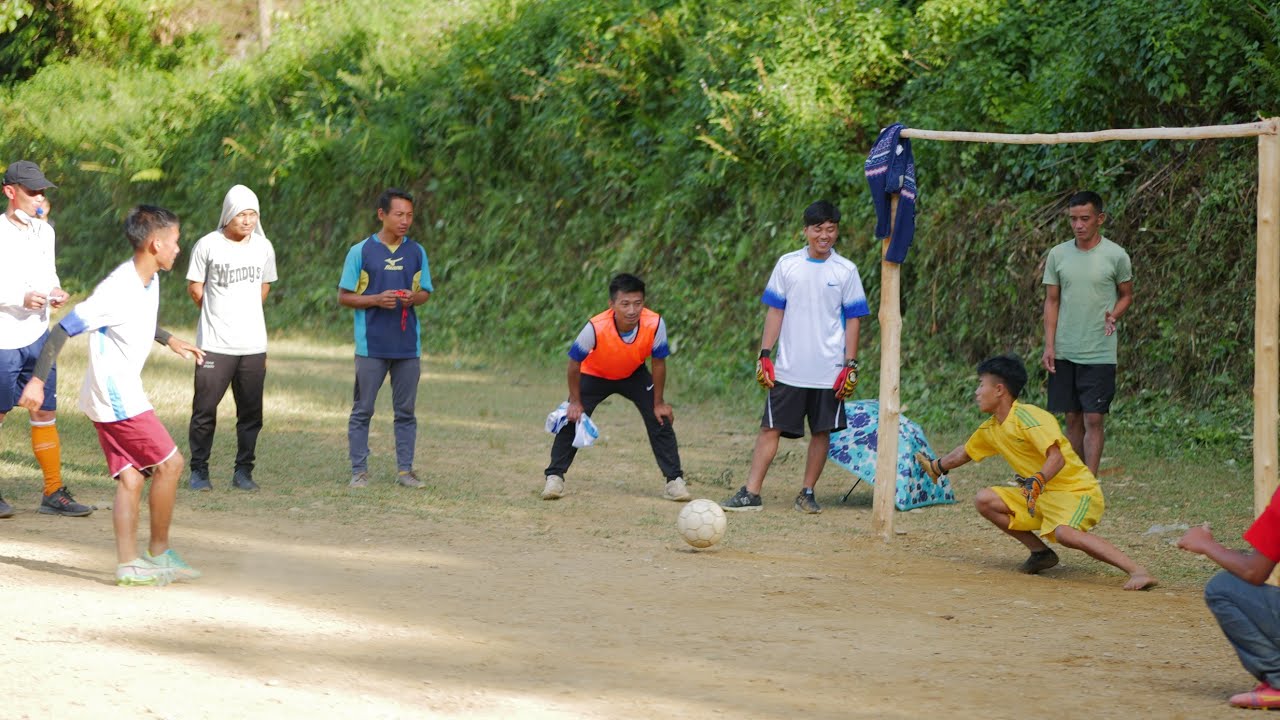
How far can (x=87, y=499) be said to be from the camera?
28.8 ft

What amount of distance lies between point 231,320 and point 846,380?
427 centimetres

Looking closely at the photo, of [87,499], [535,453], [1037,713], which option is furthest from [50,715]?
[535,453]

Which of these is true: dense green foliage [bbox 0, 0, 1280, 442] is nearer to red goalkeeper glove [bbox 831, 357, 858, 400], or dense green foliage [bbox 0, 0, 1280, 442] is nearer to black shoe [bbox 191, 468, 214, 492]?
red goalkeeper glove [bbox 831, 357, 858, 400]

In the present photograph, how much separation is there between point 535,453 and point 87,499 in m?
3.86

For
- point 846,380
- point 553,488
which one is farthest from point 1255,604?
point 553,488

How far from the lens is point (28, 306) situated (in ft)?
26.6

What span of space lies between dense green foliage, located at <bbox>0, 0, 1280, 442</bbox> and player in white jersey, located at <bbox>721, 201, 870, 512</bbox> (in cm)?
429

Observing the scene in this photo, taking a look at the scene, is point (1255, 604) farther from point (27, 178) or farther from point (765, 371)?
point (27, 178)

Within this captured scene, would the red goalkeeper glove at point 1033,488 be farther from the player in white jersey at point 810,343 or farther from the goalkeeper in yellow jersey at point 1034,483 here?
the player in white jersey at point 810,343

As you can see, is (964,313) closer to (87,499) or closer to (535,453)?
(535,453)

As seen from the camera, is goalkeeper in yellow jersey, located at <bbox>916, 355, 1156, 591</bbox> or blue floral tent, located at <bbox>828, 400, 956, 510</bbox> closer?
goalkeeper in yellow jersey, located at <bbox>916, 355, 1156, 591</bbox>

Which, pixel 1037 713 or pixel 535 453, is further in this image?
pixel 535 453

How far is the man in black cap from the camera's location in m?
8.09

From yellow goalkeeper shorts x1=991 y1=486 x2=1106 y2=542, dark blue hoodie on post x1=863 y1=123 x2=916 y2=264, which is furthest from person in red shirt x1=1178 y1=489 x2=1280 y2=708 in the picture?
dark blue hoodie on post x1=863 y1=123 x2=916 y2=264
